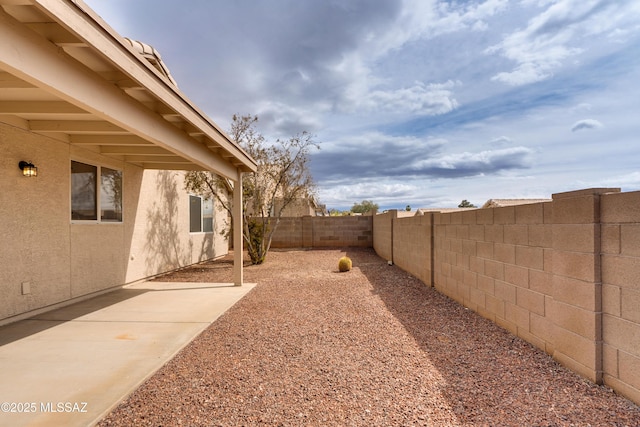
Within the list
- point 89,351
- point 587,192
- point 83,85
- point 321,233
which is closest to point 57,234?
point 89,351

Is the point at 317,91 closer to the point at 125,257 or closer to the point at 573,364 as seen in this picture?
the point at 125,257

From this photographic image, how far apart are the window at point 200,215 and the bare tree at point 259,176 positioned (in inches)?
15.0

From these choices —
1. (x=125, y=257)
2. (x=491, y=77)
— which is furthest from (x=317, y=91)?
(x=125, y=257)

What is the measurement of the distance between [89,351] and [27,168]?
3.15 m

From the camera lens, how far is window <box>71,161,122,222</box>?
21.5 feet

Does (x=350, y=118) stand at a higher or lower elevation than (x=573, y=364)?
higher

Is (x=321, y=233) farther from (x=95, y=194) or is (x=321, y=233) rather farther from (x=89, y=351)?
(x=89, y=351)

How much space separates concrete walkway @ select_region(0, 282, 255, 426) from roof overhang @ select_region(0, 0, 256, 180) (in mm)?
2589

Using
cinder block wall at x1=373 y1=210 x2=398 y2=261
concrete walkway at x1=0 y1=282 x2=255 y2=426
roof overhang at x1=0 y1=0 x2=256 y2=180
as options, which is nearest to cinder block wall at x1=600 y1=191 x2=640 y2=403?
concrete walkway at x1=0 y1=282 x2=255 y2=426

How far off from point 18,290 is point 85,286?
5.04ft

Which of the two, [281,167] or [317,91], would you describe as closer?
[317,91]

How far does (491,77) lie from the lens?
8688 mm

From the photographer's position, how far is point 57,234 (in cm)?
600

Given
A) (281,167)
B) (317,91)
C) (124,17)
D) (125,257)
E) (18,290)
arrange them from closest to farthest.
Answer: (18,290)
(124,17)
(125,257)
(317,91)
(281,167)
